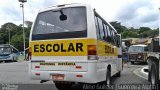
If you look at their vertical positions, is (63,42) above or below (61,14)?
below

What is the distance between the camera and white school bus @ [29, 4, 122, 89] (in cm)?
971

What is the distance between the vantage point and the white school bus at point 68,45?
31.9 feet

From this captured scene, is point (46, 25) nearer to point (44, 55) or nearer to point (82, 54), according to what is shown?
point (44, 55)

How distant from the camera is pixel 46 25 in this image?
34.6 ft

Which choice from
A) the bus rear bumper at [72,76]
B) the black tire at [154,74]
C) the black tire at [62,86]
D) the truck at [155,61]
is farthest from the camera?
the black tire at [62,86]

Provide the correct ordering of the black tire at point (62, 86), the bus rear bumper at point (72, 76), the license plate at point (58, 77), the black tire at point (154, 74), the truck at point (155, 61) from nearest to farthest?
the bus rear bumper at point (72, 76)
the license plate at point (58, 77)
the truck at point (155, 61)
the black tire at point (154, 74)
the black tire at point (62, 86)

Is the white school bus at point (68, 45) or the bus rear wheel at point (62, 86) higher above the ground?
the white school bus at point (68, 45)

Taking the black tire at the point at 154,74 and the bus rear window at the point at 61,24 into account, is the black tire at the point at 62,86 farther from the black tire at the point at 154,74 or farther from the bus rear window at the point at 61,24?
the black tire at the point at 154,74

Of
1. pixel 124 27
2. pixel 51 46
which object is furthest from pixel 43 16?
pixel 124 27

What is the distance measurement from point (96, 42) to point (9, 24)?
142 meters

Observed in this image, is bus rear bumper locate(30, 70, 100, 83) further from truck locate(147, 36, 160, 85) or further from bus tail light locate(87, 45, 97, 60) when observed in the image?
truck locate(147, 36, 160, 85)

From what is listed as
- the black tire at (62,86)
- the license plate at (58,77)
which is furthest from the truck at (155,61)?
the license plate at (58,77)

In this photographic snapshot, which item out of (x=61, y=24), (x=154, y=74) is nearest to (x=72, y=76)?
(x=61, y=24)

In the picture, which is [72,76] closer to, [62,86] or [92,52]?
[92,52]
